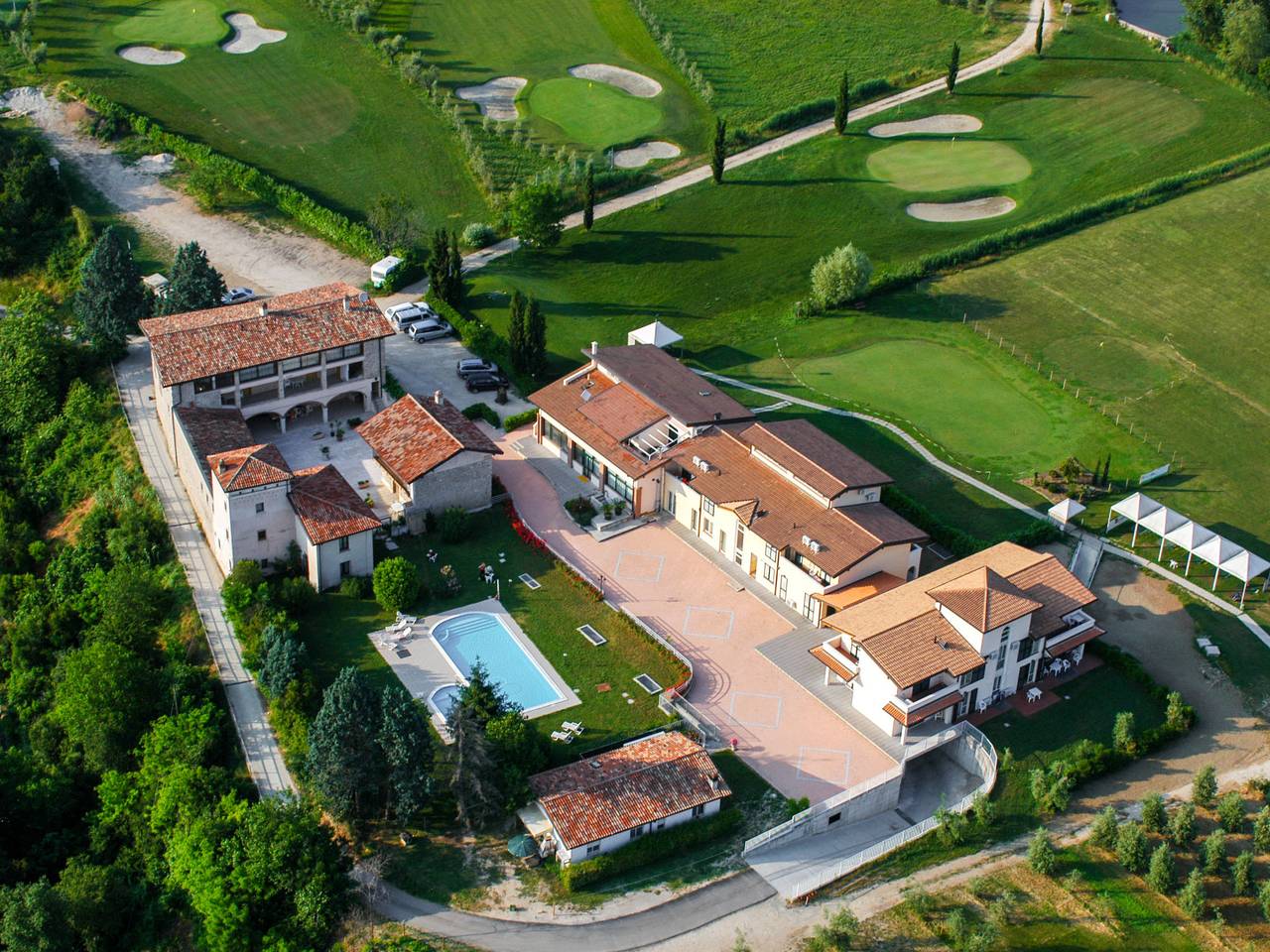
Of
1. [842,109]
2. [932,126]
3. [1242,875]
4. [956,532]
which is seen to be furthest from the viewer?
[932,126]

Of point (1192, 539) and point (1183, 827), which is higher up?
point (1192, 539)

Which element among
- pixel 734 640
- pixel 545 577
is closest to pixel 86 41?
pixel 545 577

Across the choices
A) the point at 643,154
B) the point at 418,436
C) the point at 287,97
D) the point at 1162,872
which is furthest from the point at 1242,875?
the point at 287,97

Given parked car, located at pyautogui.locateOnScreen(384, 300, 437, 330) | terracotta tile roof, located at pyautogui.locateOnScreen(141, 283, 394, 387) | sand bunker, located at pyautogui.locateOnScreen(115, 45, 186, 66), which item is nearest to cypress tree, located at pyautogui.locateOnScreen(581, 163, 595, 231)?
parked car, located at pyautogui.locateOnScreen(384, 300, 437, 330)

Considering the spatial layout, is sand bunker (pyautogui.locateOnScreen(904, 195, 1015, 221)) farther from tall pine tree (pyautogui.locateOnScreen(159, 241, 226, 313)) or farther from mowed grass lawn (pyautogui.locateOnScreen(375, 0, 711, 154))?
tall pine tree (pyautogui.locateOnScreen(159, 241, 226, 313))

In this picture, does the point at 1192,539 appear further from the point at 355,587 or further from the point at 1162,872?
the point at 355,587

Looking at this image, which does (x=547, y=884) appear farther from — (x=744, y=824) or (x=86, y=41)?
(x=86, y=41)
